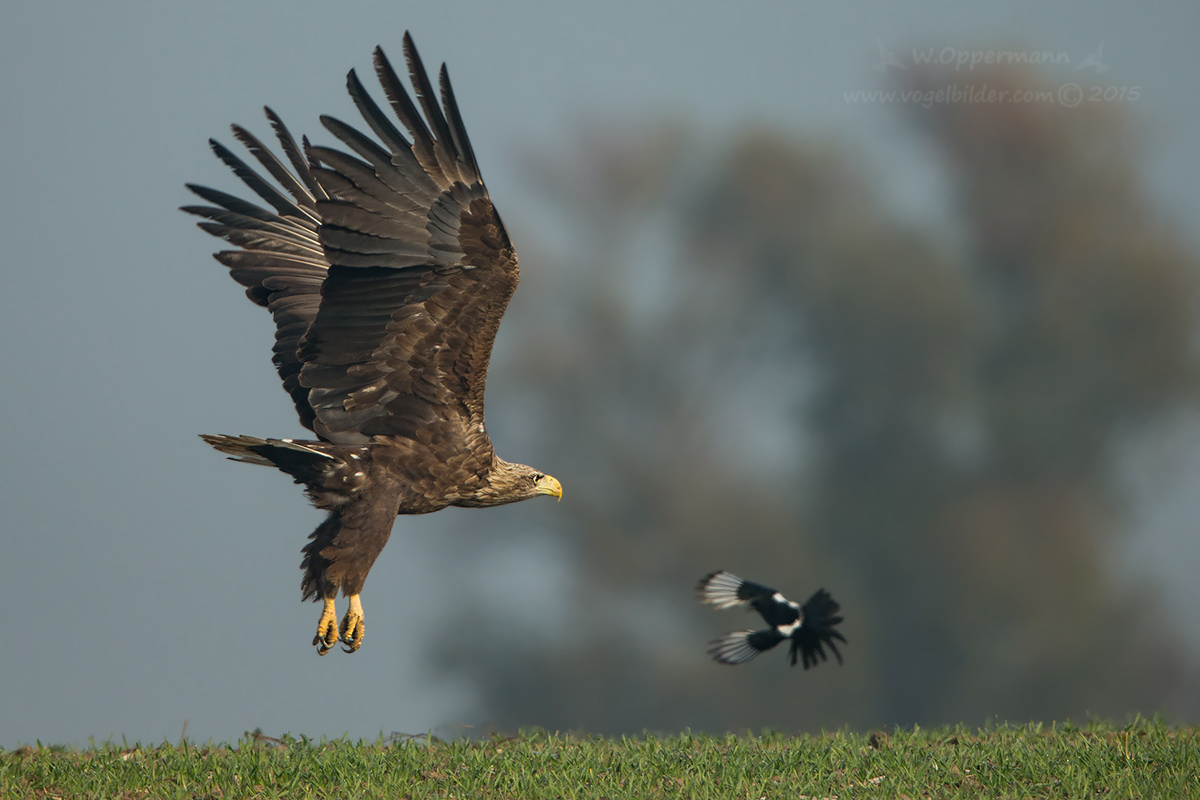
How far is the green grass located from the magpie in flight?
0.72 m

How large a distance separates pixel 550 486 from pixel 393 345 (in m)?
2.02

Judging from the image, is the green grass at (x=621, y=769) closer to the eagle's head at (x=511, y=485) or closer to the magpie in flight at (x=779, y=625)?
the magpie in flight at (x=779, y=625)

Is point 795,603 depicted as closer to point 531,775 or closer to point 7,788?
point 531,775

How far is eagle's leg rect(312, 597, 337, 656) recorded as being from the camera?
6.98m

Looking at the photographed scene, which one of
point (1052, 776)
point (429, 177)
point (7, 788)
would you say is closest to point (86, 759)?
point (7, 788)

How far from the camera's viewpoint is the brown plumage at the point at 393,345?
21.3 ft

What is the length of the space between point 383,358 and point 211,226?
3.14m

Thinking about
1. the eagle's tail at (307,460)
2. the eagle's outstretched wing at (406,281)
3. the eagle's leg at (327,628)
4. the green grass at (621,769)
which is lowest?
the green grass at (621,769)

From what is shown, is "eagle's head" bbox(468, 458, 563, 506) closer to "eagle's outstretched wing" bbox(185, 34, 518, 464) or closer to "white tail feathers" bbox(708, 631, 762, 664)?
"eagle's outstretched wing" bbox(185, 34, 518, 464)

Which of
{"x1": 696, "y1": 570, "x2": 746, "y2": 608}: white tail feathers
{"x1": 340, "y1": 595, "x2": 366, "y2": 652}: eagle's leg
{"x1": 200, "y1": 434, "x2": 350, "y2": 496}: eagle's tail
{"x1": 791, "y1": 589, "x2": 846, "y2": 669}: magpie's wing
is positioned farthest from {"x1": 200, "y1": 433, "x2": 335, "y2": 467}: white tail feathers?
{"x1": 791, "y1": 589, "x2": 846, "y2": 669}: magpie's wing

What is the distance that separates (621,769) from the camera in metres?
5.90

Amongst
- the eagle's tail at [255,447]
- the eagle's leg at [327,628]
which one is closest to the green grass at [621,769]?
the eagle's leg at [327,628]

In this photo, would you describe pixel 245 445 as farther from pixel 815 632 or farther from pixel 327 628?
pixel 815 632

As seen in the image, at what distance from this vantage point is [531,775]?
18.5 ft
